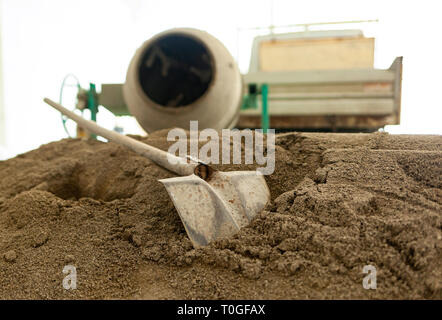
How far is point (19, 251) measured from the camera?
0.86 metres

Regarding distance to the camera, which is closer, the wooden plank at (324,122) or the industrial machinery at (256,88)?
the industrial machinery at (256,88)

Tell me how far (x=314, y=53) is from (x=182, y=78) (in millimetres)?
2164

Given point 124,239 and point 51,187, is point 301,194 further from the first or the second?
point 51,187

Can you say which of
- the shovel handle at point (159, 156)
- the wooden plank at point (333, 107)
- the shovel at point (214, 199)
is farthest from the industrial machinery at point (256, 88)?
the shovel at point (214, 199)

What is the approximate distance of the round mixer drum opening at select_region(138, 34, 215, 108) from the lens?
5.65 feet

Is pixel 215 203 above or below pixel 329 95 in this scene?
below

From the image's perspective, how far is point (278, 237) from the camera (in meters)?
0.78

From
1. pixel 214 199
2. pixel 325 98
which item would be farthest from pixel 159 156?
pixel 325 98

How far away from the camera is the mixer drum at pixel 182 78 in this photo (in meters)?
1.72

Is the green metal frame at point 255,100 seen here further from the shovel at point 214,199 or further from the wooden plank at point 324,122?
the shovel at point 214,199

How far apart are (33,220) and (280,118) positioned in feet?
6.34

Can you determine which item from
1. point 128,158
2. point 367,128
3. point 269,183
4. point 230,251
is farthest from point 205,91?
point 367,128

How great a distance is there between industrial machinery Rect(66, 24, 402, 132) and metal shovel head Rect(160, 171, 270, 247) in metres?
0.86

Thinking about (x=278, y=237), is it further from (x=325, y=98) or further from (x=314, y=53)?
(x=314, y=53)
